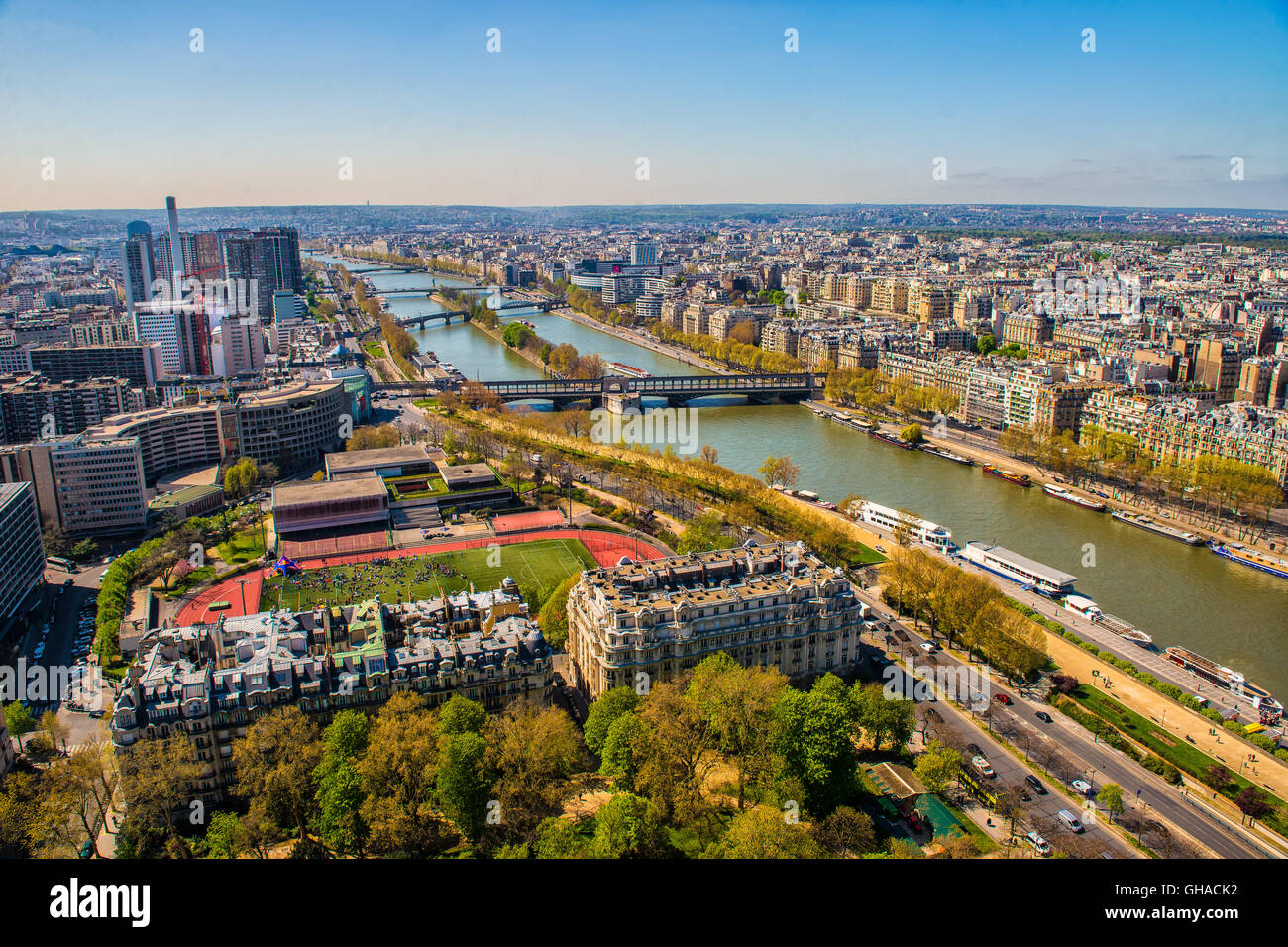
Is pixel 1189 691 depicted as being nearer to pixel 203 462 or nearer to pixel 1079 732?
pixel 1079 732

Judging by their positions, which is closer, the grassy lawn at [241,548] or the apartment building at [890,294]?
the grassy lawn at [241,548]

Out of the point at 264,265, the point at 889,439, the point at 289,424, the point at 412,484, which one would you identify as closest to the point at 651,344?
the point at 889,439

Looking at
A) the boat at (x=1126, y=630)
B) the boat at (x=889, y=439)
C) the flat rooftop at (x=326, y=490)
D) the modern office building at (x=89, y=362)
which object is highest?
the modern office building at (x=89, y=362)

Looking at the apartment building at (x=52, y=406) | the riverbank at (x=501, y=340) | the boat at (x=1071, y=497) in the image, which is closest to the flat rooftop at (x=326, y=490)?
the apartment building at (x=52, y=406)

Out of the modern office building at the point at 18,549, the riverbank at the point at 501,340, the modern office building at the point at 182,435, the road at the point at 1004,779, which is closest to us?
the road at the point at 1004,779

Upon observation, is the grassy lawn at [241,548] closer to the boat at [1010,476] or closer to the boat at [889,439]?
the boat at [889,439]

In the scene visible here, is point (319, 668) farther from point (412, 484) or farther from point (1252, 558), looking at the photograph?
point (1252, 558)

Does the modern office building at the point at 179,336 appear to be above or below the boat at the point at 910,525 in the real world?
above

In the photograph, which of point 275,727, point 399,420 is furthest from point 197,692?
point 399,420
